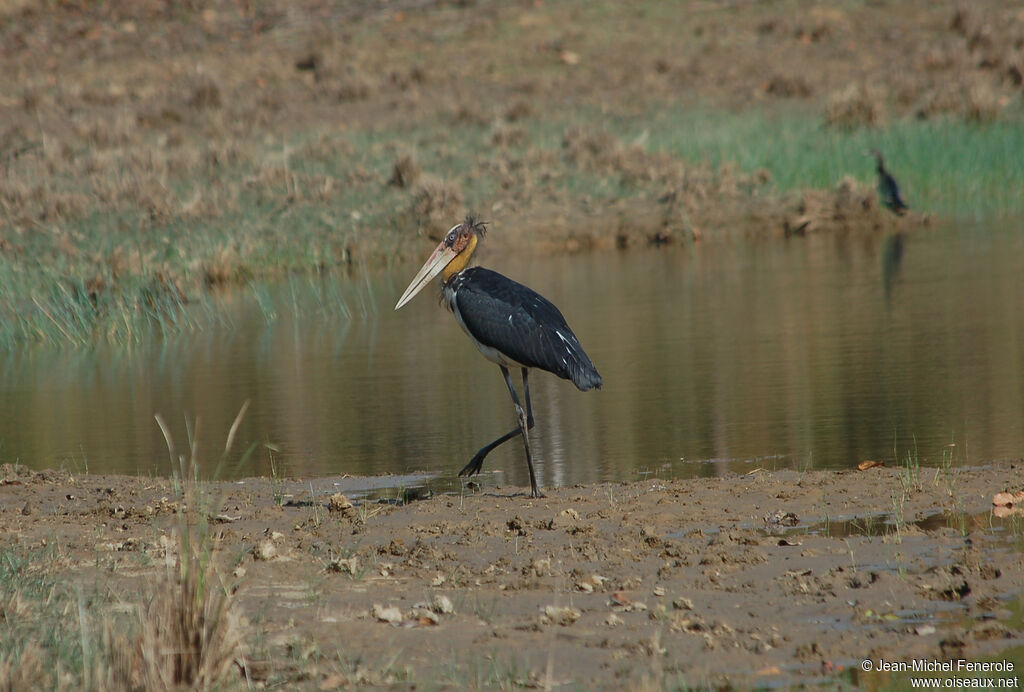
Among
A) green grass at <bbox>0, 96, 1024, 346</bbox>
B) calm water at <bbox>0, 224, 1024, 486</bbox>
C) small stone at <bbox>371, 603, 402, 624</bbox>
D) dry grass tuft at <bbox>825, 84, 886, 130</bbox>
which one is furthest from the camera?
dry grass tuft at <bbox>825, 84, 886, 130</bbox>

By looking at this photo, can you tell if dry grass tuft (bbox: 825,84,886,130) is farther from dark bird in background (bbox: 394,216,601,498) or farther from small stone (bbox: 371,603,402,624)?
small stone (bbox: 371,603,402,624)

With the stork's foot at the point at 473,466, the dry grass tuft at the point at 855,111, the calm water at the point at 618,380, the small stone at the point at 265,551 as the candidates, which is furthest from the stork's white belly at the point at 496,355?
the dry grass tuft at the point at 855,111

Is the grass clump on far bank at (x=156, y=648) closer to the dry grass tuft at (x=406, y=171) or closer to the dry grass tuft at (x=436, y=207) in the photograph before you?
the dry grass tuft at (x=436, y=207)

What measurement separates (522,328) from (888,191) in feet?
43.9

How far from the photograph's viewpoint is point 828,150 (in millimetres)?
22422

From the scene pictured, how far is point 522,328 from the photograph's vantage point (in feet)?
27.3

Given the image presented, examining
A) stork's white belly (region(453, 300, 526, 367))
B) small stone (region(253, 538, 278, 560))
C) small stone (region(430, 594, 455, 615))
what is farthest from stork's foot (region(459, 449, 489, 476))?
small stone (region(430, 594, 455, 615))

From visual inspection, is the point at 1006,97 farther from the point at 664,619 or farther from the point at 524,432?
the point at 664,619

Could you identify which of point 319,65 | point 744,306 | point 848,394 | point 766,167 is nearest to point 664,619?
point 848,394

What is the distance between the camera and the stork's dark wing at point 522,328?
8117 mm

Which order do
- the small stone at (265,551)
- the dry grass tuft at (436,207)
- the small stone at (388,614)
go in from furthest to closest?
1. the dry grass tuft at (436,207)
2. the small stone at (265,551)
3. the small stone at (388,614)

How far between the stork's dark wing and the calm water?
0.90 metres

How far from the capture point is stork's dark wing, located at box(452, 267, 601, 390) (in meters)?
8.12

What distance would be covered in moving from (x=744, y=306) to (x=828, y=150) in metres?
8.47
